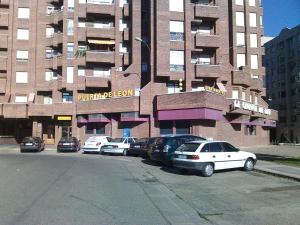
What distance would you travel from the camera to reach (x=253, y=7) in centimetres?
5694

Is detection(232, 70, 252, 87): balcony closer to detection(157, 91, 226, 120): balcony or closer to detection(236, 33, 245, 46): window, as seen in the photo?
detection(236, 33, 245, 46): window

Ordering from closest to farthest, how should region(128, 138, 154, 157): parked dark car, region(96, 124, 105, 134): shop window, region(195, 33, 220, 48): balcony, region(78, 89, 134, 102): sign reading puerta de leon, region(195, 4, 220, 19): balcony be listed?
region(128, 138, 154, 157): parked dark car < region(78, 89, 134, 102): sign reading puerta de leon < region(195, 33, 220, 48): balcony < region(195, 4, 220, 19): balcony < region(96, 124, 105, 134): shop window

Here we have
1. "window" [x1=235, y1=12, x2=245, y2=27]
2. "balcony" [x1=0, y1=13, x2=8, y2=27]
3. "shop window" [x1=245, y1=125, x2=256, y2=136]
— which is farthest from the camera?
"window" [x1=235, y1=12, x2=245, y2=27]

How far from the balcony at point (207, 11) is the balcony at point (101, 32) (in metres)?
10.8

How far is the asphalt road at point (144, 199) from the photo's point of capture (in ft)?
29.3

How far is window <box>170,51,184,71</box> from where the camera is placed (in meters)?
46.0

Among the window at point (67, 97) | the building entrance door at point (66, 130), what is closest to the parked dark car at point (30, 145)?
the building entrance door at point (66, 130)

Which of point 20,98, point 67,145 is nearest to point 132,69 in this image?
point 67,145

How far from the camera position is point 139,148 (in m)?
30.2

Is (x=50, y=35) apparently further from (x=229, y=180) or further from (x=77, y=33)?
(x=229, y=180)

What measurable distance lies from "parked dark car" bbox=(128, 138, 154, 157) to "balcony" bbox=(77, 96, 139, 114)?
43.8ft

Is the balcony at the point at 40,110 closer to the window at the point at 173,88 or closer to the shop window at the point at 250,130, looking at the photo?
the window at the point at 173,88

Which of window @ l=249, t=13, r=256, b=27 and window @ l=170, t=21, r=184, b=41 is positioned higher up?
window @ l=249, t=13, r=256, b=27

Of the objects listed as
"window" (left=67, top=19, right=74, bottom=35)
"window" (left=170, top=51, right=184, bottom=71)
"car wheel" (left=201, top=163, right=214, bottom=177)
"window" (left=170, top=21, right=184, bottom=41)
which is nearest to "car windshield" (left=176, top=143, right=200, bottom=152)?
"car wheel" (left=201, top=163, right=214, bottom=177)
